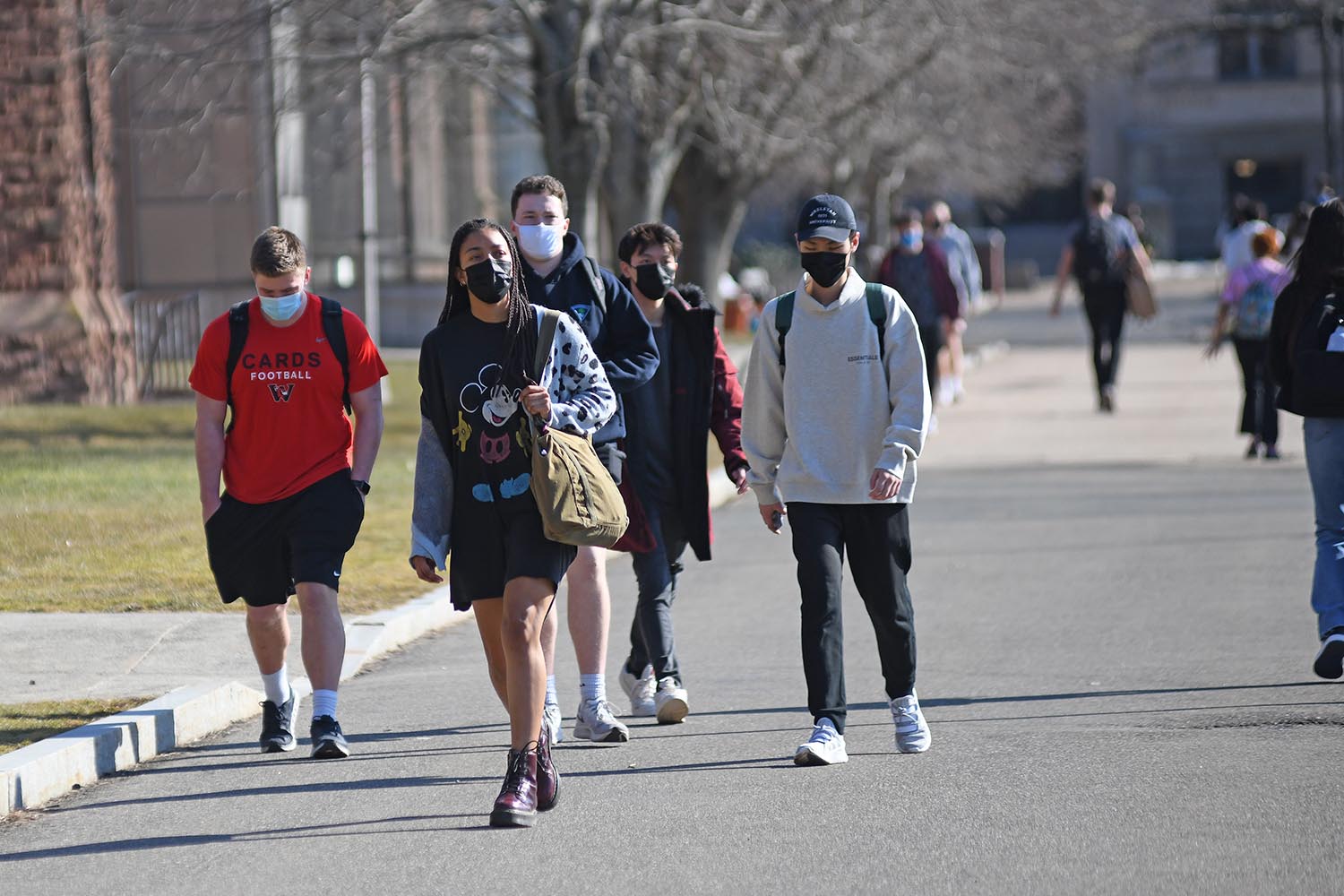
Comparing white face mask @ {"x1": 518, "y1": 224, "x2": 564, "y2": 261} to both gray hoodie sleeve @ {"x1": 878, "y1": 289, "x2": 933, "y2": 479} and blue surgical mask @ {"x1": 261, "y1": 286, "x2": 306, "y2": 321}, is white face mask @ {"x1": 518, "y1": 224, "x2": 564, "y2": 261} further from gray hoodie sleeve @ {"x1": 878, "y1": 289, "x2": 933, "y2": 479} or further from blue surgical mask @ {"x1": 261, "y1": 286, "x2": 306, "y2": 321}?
gray hoodie sleeve @ {"x1": 878, "y1": 289, "x2": 933, "y2": 479}

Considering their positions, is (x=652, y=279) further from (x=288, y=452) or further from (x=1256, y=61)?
(x=1256, y=61)

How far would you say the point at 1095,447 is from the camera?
16.9 m

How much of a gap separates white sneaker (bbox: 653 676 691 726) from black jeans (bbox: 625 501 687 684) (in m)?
0.04

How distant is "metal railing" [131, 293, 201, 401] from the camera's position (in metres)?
21.7

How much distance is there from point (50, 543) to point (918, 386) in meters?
6.77

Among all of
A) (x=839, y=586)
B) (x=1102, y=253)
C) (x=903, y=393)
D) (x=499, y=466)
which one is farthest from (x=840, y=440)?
(x=1102, y=253)

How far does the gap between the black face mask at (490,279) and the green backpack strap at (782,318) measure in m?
1.15

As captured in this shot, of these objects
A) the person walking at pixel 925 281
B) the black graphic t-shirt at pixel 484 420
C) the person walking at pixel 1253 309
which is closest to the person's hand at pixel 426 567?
the black graphic t-shirt at pixel 484 420

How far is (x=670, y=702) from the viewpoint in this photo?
7176mm

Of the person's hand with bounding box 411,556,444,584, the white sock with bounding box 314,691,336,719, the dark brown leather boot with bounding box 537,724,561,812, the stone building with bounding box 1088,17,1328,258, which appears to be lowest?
the dark brown leather boot with bounding box 537,724,561,812

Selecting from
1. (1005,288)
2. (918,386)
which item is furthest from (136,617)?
(1005,288)

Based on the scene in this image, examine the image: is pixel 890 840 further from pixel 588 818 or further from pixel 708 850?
pixel 588 818

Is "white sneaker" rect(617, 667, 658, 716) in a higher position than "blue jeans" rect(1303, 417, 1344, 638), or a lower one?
lower

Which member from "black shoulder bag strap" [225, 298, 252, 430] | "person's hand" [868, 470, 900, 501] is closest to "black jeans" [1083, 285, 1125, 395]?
"person's hand" [868, 470, 900, 501]
